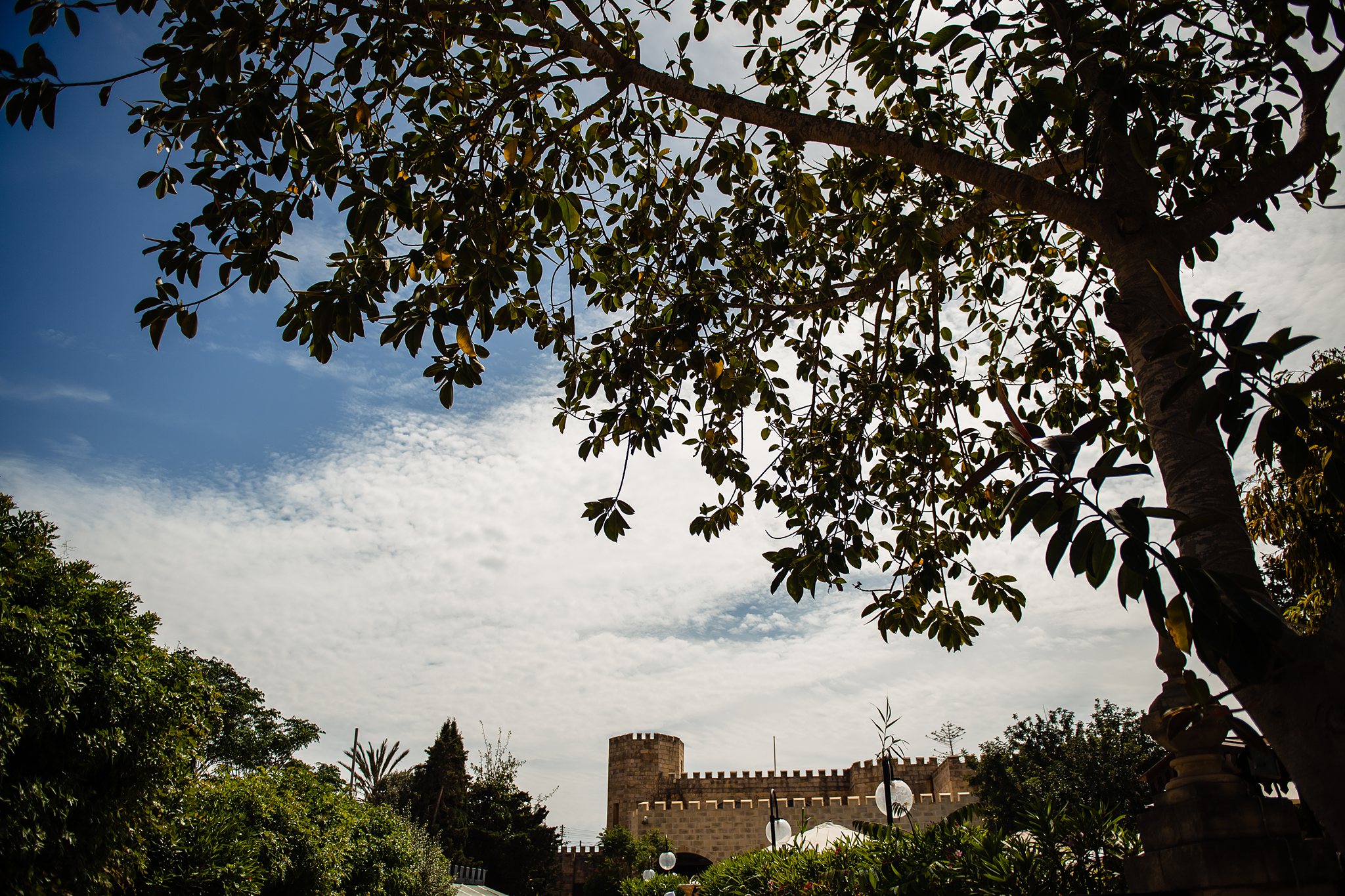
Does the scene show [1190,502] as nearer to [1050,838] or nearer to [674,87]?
[1050,838]

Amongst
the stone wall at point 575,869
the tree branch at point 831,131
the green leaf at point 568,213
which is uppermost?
the tree branch at point 831,131

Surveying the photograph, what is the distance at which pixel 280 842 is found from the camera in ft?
34.4

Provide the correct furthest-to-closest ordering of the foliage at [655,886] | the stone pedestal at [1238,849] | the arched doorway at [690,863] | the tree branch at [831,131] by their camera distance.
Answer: the arched doorway at [690,863] < the foliage at [655,886] < the tree branch at [831,131] < the stone pedestal at [1238,849]

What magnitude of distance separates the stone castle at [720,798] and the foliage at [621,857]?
3.70ft

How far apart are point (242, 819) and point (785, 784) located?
25.9m

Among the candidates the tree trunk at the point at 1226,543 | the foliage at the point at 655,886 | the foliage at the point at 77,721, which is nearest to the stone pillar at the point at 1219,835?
the tree trunk at the point at 1226,543

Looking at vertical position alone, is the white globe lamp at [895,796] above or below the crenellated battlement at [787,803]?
below

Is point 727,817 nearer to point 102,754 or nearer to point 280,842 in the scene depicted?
point 280,842

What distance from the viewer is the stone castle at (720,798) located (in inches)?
1152

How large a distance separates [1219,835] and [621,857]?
30056 millimetres

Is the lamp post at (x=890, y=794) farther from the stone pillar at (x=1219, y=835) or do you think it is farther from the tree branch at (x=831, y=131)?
the tree branch at (x=831, y=131)

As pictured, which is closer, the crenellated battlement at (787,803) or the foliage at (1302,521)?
the foliage at (1302,521)

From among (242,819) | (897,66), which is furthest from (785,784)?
(897,66)

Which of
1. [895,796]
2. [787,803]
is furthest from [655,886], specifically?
[787,803]
